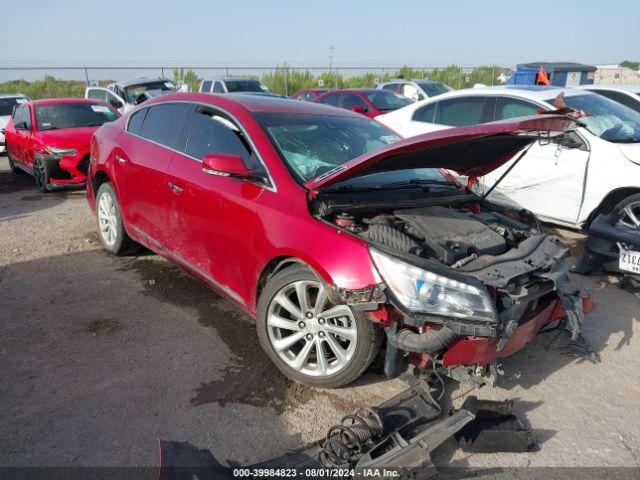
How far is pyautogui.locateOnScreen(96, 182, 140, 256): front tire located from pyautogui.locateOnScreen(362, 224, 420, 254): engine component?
307cm

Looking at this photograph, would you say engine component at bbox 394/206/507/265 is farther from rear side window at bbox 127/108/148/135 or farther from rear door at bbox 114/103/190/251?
rear side window at bbox 127/108/148/135

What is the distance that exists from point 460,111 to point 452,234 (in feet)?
14.7

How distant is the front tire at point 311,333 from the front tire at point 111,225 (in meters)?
2.51

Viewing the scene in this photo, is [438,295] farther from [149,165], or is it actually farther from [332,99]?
[332,99]

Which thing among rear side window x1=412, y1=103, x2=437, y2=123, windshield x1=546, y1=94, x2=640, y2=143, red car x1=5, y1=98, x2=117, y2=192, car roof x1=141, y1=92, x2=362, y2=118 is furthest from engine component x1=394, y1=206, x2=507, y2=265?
red car x1=5, y1=98, x2=117, y2=192

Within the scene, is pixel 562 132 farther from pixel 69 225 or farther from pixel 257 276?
pixel 69 225

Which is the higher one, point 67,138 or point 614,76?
point 614,76

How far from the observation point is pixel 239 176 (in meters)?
3.39

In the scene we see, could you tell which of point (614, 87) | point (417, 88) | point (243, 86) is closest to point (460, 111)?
point (614, 87)

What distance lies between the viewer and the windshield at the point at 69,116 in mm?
8906

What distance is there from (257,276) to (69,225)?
4479mm

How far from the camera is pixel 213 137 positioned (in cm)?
390

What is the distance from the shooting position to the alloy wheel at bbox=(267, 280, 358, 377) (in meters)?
2.99

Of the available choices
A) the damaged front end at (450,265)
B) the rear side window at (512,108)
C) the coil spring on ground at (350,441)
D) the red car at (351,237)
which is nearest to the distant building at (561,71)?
the rear side window at (512,108)
